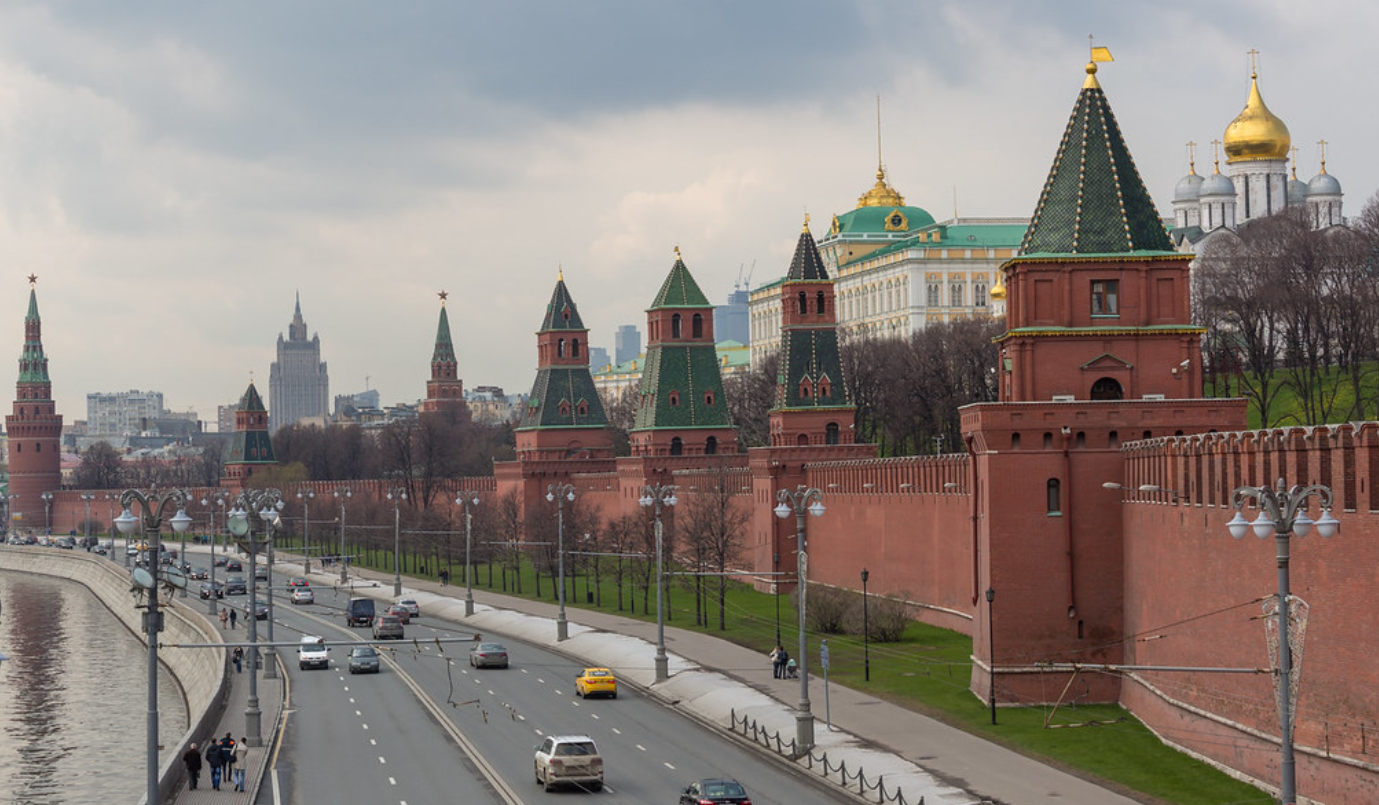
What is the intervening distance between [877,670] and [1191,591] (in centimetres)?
1722

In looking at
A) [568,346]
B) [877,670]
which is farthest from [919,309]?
[877,670]

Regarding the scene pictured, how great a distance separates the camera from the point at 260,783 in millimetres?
44844

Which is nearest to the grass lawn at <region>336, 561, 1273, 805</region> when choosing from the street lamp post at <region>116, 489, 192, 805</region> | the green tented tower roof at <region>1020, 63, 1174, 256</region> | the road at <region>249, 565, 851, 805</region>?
the road at <region>249, 565, 851, 805</region>

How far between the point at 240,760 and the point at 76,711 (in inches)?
1239

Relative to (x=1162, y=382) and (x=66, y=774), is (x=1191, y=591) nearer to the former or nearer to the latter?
(x=1162, y=382)

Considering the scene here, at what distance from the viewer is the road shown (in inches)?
1693

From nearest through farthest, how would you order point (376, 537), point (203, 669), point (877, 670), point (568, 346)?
point (877, 670) < point (203, 669) < point (568, 346) < point (376, 537)

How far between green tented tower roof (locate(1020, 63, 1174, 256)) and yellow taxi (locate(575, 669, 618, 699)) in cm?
1792

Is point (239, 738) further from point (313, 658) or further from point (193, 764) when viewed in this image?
point (313, 658)

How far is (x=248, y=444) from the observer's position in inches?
7741

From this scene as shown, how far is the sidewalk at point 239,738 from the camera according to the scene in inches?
1721

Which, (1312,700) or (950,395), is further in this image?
(950,395)

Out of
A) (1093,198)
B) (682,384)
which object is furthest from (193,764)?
(682,384)

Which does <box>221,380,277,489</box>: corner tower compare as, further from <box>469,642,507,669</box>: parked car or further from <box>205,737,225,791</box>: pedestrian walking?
<box>205,737,225,791</box>: pedestrian walking
